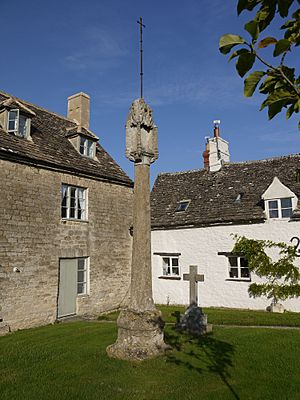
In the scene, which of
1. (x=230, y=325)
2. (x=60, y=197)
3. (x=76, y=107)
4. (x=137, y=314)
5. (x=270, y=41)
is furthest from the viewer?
(x=76, y=107)

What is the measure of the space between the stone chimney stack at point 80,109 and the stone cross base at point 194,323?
490 inches

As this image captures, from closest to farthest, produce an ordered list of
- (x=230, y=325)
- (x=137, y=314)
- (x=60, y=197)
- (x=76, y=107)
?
(x=137, y=314) < (x=230, y=325) < (x=60, y=197) < (x=76, y=107)

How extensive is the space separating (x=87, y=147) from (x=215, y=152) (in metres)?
7.73

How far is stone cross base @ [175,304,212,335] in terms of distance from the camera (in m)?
9.71

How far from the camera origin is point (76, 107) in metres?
18.8

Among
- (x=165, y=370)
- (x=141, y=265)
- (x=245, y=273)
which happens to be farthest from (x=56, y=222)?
(x=245, y=273)

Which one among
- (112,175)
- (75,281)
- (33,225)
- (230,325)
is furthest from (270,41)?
(112,175)

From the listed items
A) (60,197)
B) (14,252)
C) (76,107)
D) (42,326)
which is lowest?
(42,326)

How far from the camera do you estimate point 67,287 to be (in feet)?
45.3

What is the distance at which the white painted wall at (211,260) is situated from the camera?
14539 millimetres

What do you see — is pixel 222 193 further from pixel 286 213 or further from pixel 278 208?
pixel 286 213

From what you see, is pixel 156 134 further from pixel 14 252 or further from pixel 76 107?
pixel 76 107

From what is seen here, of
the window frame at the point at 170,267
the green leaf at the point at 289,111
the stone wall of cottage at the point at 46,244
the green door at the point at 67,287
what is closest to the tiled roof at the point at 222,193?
the window frame at the point at 170,267

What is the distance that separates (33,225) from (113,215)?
4.60 metres
